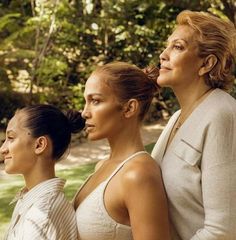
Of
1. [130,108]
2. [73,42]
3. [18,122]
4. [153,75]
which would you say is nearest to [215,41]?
[153,75]

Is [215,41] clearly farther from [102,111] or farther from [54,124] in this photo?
[54,124]

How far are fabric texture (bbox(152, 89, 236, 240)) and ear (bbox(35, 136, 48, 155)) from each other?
0.43 m

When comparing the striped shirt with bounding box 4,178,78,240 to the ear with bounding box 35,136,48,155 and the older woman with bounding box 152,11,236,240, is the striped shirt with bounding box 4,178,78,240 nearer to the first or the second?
the ear with bounding box 35,136,48,155

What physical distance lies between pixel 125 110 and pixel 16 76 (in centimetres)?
928

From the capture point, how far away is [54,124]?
5.84 feet

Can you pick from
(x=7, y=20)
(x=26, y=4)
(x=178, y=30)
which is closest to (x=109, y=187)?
(x=178, y=30)

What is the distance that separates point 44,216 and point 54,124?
33 centimetres

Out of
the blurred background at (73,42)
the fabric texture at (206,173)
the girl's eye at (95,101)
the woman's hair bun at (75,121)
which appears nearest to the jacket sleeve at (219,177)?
the fabric texture at (206,173)

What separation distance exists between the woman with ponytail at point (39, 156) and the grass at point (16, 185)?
9.77 ft

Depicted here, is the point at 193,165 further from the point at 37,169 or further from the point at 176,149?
the point at 37,169

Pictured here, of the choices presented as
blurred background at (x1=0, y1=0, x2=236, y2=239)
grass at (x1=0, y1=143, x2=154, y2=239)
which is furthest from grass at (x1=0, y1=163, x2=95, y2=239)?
blurred background at (x1=0, y1=0, x2=236, y2=239)

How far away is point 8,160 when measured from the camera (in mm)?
1762

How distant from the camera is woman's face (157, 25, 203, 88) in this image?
63.2 inches

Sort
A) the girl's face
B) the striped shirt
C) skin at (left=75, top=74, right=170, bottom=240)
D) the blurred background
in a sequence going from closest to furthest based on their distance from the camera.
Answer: skin at (left=75, top=74, right=170, bottom=240)
the striped shirt
the girl's face
the blurred background
